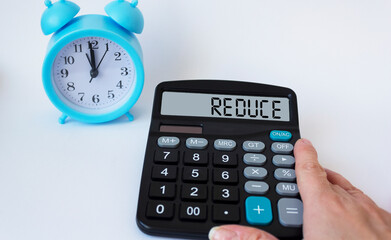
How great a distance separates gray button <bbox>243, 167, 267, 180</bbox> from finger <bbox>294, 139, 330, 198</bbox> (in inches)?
2.2

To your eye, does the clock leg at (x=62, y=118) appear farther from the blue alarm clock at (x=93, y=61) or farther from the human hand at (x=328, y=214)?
the human hand at (x=328, y=214)

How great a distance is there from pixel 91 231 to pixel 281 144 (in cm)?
37

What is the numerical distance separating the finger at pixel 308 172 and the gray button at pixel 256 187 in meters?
0.06

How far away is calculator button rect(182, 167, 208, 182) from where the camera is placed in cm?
81

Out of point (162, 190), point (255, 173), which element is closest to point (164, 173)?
point (162, 190)

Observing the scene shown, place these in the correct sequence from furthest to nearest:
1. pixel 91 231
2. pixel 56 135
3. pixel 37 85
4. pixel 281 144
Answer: pixel 37 85 → pixel 56 135 → pixel 281 144 → pixel 91 231

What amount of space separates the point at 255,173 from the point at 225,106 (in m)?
0.18

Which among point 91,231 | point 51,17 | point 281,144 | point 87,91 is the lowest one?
point 91,231

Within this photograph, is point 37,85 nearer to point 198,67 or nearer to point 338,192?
point 198,67

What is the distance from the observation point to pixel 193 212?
0.75 meters

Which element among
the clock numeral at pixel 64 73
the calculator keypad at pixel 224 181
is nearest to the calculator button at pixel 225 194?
the calculator keypad at pixel 224 181

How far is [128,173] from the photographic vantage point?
0.89 metres

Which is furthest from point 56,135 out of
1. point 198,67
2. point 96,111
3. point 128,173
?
point 198,67

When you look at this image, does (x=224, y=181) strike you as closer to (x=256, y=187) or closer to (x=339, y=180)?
(x=256, y=187)
